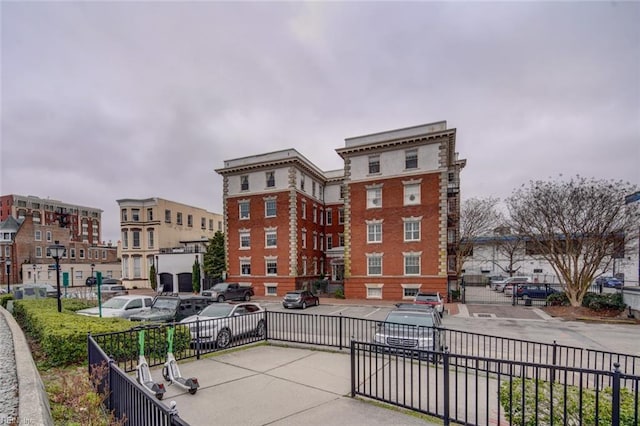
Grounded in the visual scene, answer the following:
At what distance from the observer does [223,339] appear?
1097 cm

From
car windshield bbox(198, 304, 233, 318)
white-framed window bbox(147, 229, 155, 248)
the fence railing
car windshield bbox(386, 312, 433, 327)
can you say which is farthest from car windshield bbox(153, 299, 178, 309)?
white-framed window bbox(147, 229, 155, 248)

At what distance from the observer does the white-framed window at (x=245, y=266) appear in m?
35.2

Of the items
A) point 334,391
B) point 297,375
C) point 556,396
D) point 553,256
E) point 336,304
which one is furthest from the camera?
point 336,304

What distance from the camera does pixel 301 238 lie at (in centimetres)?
3456

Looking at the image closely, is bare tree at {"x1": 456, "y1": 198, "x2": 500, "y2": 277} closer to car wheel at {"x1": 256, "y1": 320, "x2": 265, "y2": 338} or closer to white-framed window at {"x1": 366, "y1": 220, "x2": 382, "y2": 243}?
white-framed window at {"x1": 366, "y1": 220, "x2": 382, "y2": 243}

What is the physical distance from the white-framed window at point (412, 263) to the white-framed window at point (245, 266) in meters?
16.6

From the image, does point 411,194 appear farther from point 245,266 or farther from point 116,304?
point 116,304

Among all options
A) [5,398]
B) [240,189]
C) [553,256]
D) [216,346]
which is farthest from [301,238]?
[5,398]

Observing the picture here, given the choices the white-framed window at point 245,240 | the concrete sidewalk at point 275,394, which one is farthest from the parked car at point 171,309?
the white-framed window at point 245,240

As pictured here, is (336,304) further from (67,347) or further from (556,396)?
(556,396)

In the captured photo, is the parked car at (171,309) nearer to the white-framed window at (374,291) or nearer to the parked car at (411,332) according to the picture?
the parked car at (411,332)

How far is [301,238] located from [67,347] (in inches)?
1060

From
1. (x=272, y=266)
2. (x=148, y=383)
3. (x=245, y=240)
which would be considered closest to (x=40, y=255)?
(x=245, y=240)

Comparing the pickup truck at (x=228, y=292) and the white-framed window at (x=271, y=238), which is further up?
the white-framed window at (x=271, y=238)
